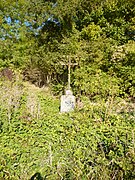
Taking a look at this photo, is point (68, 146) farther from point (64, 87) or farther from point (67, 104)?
point (64, 87)

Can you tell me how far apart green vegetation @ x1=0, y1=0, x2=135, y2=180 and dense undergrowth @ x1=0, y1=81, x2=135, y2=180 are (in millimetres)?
12

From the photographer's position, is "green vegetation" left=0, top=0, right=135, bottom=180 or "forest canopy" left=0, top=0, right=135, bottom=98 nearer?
"green vegetation" left=0, top=0, right=135, bottom=180

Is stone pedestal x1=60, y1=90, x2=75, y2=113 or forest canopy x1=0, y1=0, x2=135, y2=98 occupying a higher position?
forest canopy x1=0, y1=0, x2=135, y2=98

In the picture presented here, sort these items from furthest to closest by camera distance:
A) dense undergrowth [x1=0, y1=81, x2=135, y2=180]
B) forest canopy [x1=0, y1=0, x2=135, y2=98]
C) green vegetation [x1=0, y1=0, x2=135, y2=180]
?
forest canopy [x1=0, y1=0, x2=135, y2=98], green vegetation [x1=0, y1=0, x2=135, y2=180], dense undergrowth [x1=0, y1=81, x2=135, y2=180]

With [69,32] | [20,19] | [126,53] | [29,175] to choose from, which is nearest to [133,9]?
[126,53]

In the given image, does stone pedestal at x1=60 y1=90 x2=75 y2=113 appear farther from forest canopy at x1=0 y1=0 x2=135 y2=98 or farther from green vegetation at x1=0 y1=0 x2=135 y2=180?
forest canopy at x1=0 y1=0 x2=135 y2=98

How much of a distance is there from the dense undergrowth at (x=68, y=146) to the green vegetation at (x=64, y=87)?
0.04 feet

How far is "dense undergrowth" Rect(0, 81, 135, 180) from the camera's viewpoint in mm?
2668

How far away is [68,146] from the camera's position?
353cm

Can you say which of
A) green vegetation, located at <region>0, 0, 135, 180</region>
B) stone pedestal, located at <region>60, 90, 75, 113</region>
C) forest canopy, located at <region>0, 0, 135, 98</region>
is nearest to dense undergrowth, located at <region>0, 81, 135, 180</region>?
green vegetation, located at <region>0, 0, 135, 180</region>

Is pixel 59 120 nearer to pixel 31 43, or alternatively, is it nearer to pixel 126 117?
pixel 126 117

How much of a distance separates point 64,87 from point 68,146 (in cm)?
631

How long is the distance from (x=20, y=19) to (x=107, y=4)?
4.24 meters

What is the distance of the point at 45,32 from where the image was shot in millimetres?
10109
